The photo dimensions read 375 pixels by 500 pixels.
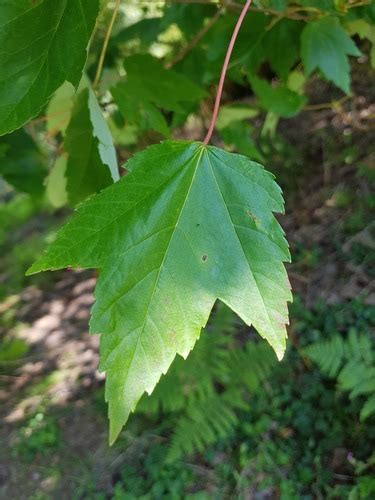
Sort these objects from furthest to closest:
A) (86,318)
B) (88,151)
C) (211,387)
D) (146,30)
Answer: (86,318) → (211,387) → (146,30) → (88,151)

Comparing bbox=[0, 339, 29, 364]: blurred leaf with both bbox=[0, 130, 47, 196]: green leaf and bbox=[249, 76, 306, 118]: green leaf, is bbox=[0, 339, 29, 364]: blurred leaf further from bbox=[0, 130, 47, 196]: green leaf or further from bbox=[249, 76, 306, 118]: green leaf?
bbox=[249, 76, 306, 118]: green leaf

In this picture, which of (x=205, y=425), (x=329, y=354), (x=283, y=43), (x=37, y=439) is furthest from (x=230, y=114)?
(x=37, y=439)

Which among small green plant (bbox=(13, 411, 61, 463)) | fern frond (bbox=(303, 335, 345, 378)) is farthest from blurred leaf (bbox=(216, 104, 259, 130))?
small green plant (bbox=(13, 411, 61, 463))

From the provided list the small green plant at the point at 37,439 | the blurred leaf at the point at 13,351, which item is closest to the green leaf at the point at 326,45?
the small green plant at the point at 37,439

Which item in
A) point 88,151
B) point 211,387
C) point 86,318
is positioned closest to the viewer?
point 88,151

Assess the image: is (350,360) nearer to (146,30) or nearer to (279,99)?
(279,99)

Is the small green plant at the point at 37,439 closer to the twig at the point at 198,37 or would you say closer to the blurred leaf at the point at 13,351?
the blurred leaf at the point at 13,351
